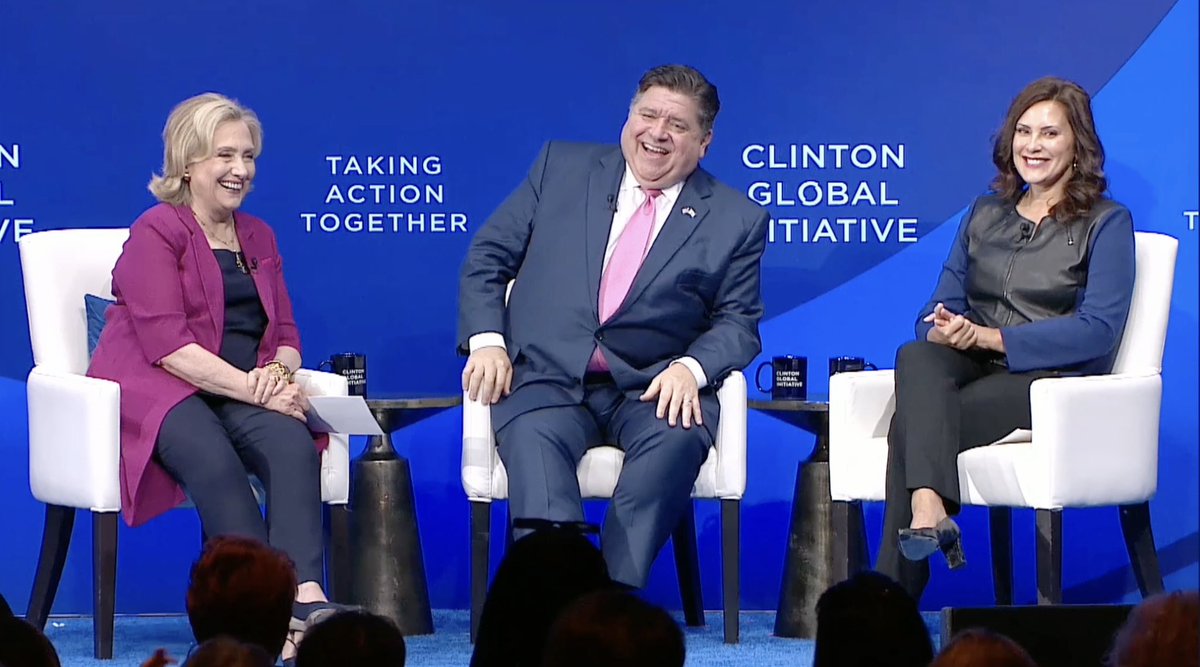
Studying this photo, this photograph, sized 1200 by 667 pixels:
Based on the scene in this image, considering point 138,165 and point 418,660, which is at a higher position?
point 138,165

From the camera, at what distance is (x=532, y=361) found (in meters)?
4.69

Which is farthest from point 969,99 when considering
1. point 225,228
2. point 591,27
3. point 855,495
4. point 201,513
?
point 201,513

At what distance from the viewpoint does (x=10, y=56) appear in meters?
5.53

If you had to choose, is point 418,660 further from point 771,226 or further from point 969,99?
point 969,99

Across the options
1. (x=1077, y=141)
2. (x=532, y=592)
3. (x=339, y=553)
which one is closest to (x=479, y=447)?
(x=339, y=553)

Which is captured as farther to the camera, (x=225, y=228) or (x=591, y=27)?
(x=591, y=27)

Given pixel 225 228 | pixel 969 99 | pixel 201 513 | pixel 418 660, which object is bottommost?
pixel 418 660

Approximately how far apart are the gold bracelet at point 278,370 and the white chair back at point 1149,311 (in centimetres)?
211

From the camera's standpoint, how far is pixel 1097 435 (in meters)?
4.48

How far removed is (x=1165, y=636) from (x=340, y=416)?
8.93 feet

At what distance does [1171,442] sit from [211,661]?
4120 mm

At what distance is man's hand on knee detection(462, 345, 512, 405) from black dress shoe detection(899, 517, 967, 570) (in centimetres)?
103

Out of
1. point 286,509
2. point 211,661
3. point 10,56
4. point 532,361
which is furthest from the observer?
point 10,56

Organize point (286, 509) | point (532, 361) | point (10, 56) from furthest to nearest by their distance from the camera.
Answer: point (10, 56) < point (532, 361) < point (286, 509)
